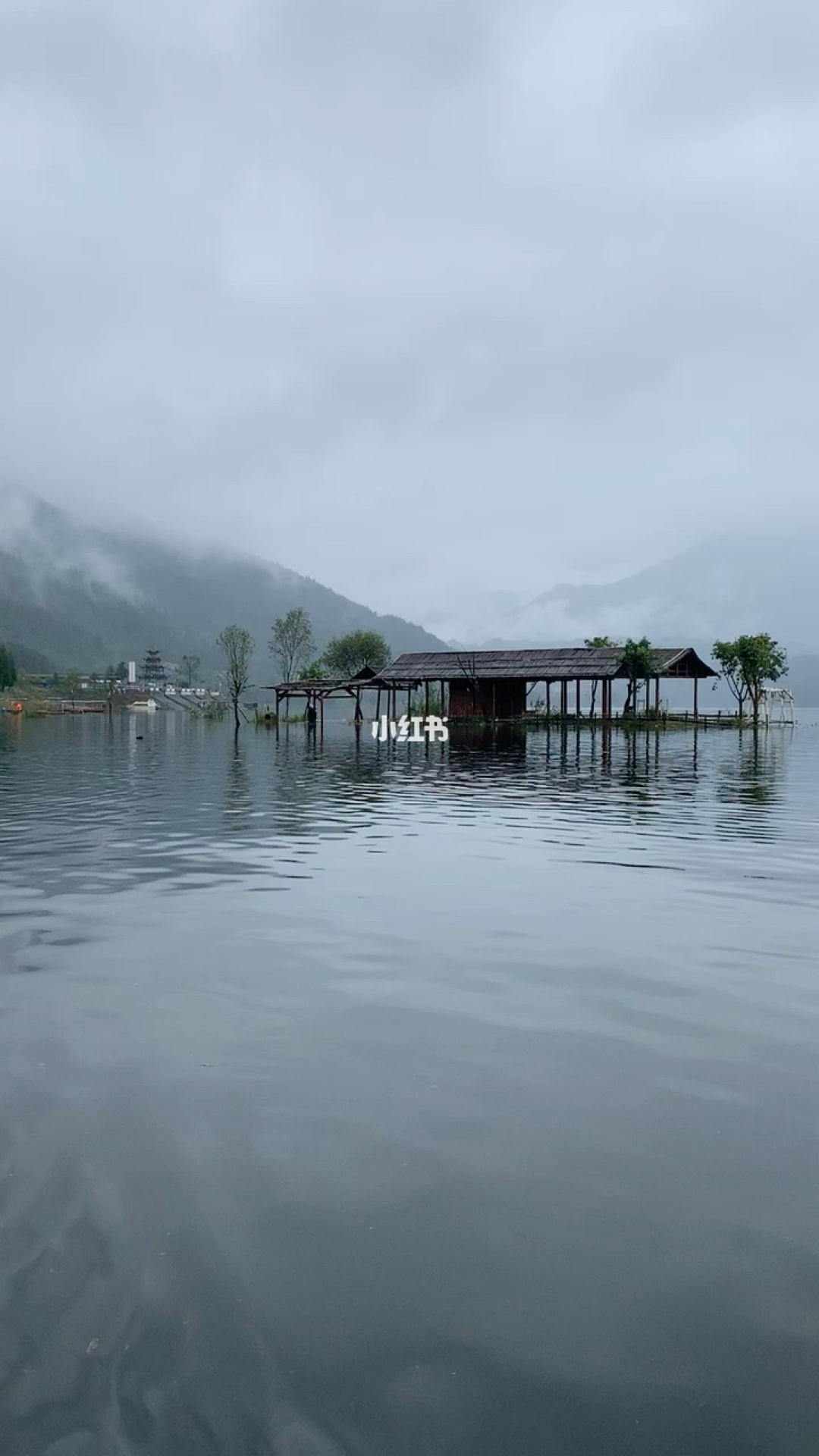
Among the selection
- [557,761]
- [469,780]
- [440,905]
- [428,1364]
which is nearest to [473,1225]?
[428,1364]

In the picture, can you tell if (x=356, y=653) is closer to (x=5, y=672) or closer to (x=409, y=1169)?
(x=5, y=672)

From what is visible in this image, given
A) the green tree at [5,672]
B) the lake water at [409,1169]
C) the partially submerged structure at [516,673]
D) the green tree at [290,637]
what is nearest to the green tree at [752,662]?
the partially submerged structure at [516,673]

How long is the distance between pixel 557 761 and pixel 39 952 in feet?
92.9

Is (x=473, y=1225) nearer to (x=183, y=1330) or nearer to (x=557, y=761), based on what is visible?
(x=183, y=1330)

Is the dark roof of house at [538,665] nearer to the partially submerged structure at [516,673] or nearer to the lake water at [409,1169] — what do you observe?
the partially submerged structure at [516,673]

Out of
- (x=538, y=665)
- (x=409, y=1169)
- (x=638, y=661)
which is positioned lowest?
(x=409, y=1169)

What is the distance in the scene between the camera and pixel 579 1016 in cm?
731

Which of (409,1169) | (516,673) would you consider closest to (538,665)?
(516,673)

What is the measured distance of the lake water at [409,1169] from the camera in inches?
129

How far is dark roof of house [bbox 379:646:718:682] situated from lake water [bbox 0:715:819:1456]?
49.8 m

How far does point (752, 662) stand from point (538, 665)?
15.8m

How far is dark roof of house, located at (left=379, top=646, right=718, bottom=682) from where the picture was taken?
61906mm

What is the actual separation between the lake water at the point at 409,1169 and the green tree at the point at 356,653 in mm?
94035

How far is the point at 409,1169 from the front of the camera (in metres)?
4.89
